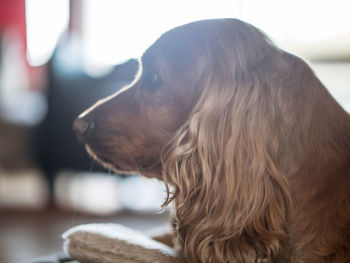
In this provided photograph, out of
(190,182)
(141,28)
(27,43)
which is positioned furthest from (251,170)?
(27,43)

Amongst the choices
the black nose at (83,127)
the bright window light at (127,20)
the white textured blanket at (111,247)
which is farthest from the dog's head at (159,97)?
the bright window light at (127,20)

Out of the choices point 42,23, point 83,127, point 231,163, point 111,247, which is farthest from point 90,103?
point 42,23

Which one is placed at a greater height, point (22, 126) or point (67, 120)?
point (67, 120)

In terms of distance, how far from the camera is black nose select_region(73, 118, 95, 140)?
4.49ft

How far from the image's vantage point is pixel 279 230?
1.03 meters

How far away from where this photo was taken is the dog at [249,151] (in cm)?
104

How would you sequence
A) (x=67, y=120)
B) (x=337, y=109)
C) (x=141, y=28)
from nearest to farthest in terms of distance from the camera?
1. (x=337, y=109)
2. (x=67, y=120)
3. (x=141, y=28)

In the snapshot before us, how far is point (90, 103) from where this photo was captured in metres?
3.57

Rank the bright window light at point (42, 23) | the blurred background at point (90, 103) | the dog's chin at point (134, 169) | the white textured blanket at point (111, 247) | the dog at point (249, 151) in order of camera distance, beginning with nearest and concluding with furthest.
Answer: the dog at point (249, 151) → the white textured blanket at point (111, 247) → the dog's chin at point (134, 169) → the blurred background at point (90, 103) → the bright window light at point (42, 23)

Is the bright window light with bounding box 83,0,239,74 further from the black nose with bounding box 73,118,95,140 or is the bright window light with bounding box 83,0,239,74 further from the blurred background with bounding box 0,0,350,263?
the black nose with bounding box 73,118,95,140

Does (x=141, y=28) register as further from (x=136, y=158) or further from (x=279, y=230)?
(x=279, y=230)

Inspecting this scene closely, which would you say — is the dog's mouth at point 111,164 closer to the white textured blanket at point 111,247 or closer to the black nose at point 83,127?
the black nose at point 83,127

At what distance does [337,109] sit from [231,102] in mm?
262

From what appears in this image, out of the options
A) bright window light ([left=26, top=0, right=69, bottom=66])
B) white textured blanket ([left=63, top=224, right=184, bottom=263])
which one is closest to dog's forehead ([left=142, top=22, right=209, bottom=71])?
white textured blanket ([left=63, top=224, right=184, bottom=263])
